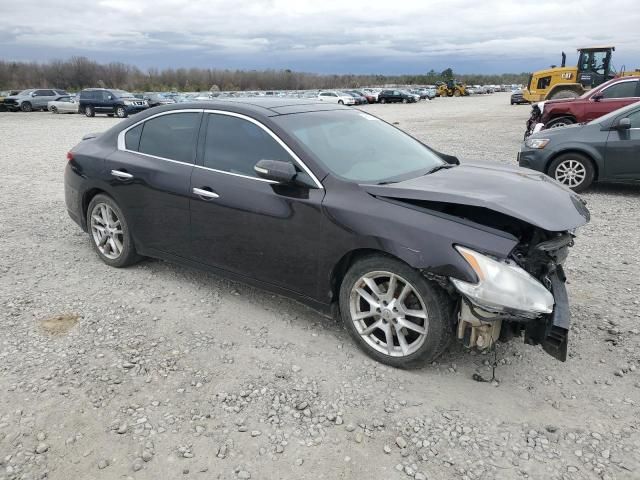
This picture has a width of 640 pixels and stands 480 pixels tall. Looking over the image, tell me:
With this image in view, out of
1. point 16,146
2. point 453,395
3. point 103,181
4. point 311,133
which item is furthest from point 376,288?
point 16,146

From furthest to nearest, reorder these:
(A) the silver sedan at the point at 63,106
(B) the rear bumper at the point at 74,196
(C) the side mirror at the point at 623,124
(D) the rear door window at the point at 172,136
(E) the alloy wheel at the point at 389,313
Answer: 1. (A) the silver sedan at the point at 63,106
2. (C) the side mirror at the point at 623,124
3. (B) the rear bumper at the point at 74,196
4. (D) the rear door window at the point at 172,136
5. (E) the alloy wheel at the point at 389,313

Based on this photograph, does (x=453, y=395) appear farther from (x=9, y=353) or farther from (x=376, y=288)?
(x=9, y=353)

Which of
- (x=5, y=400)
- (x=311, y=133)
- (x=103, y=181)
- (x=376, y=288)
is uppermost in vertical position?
(x=311, y=133)

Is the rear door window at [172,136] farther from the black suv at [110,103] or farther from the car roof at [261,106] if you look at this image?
the black suv at [110,103]

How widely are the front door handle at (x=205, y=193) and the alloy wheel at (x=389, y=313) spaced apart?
1345 millimetres

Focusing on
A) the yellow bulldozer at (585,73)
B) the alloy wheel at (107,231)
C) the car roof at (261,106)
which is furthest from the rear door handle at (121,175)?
the yellow bulldozer at (585,73)

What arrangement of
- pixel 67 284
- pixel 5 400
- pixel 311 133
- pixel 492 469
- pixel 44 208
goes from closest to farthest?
pixel 492 469, pixel 5 400, pixel 311 133, pixel 67 284, pixel 44 208

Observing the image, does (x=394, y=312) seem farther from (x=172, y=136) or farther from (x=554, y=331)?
(x=172, y=136)

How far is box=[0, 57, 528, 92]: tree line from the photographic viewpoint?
74625 millimetres

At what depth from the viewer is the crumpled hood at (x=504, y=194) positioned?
2975 mm

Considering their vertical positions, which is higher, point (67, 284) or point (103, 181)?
point (103, 181)

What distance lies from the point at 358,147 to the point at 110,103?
29775 mm

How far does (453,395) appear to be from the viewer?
3.00 metres

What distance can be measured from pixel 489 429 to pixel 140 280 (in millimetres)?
3286
